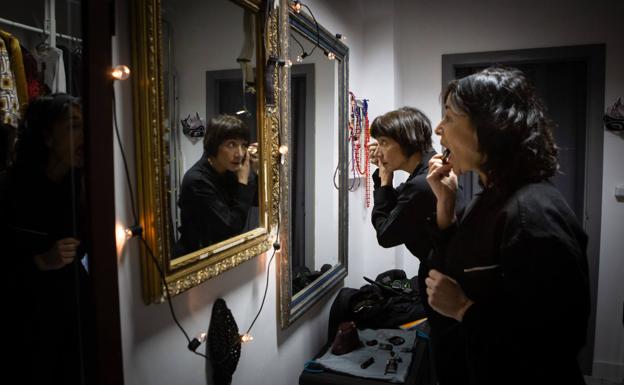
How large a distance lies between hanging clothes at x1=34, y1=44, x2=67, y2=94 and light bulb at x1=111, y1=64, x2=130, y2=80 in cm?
11

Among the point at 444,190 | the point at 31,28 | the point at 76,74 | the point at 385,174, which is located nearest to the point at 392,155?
the point at 385,174

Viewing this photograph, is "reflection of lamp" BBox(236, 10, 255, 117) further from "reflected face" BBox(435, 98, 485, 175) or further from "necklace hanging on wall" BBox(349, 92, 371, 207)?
"necklace hanging on wall" BBox(349, 92, 371, 207)

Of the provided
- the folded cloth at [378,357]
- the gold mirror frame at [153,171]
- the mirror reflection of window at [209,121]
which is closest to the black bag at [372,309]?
the folded cloth at [378,357]

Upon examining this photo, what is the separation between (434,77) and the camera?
3.12 metres

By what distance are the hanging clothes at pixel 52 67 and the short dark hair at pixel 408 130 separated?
128 centimetres

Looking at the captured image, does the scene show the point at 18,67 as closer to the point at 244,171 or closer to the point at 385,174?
the point at 244,171

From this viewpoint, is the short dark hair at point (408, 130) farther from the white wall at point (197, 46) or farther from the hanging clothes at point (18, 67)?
the hanging clothes at point (18, 67)

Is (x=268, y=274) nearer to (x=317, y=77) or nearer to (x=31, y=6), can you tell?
(x=317, y=77)

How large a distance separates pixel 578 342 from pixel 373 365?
3.43ft

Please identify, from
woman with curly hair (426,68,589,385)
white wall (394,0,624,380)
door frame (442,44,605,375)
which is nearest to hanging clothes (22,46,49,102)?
woman with curly hair (426,68,589,385)

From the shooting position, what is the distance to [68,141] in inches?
31.5

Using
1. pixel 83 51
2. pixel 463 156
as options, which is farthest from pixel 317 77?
pixel 83 51

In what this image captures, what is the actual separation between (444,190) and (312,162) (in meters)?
0.82

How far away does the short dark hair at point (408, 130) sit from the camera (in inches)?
71.7
